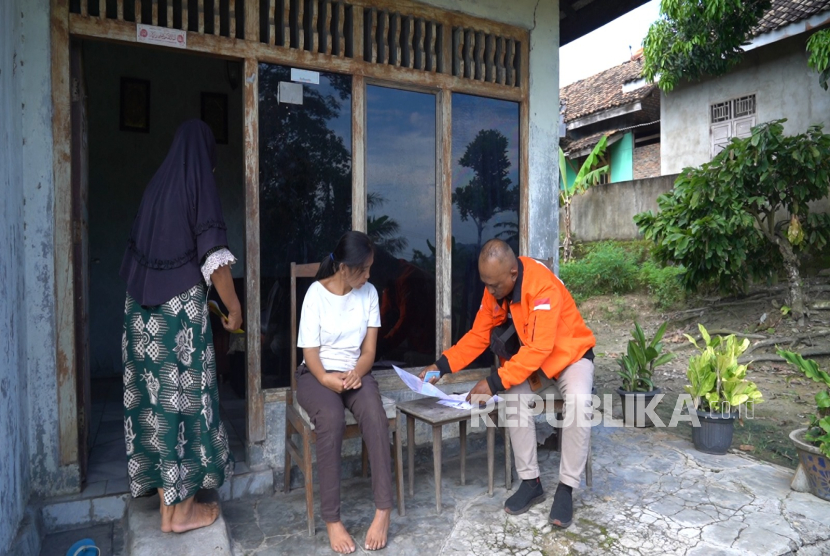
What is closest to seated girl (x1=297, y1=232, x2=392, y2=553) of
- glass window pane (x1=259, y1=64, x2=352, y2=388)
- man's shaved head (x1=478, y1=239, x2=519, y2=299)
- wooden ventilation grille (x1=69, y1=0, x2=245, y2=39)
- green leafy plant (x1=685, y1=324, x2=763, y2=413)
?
glass window pane (x1=259, y1=64, x2=352, y2=388)

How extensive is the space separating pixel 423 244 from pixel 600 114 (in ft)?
43.0

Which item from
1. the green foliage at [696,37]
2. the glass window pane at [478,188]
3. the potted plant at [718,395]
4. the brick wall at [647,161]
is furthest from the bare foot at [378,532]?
the brick wall at [647,161]

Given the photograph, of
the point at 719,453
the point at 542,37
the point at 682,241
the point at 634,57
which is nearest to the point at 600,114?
the point at 634,57

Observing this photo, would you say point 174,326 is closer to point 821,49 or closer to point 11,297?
point 11,297

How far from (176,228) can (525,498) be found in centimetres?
242

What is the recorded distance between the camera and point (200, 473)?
284cm

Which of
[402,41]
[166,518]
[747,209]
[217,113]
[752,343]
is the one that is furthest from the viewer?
[747,209]

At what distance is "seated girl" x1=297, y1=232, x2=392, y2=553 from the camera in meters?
2.87

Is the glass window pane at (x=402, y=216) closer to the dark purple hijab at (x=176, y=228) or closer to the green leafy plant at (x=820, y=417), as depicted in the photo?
the dark purple hijab at (x=176, y=228)

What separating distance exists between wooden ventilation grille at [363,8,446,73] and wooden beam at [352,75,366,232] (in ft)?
0.80

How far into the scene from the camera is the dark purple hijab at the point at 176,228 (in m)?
2.69

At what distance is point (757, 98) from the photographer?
1131 centimetres

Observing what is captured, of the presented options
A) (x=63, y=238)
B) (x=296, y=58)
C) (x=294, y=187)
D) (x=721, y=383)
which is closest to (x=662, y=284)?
(x=721, y=383)

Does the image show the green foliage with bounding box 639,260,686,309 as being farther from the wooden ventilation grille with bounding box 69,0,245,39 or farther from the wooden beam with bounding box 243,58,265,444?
the wooden ventilation grille with bounding box 69,0,245,39
